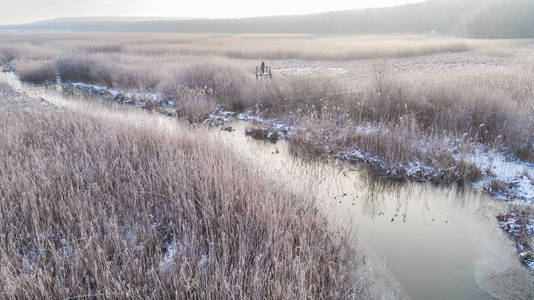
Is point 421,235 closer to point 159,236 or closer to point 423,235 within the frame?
point 423,235

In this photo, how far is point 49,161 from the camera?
195 inches

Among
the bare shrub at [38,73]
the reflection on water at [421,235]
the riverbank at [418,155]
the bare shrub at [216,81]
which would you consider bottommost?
the reflection on water at [421,235]

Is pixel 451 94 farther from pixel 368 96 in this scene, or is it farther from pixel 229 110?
pixel 229 110

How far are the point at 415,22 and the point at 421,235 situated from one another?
3322 inches

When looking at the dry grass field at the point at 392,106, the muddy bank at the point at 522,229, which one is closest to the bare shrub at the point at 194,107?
the dry grass field at the point at 392,106

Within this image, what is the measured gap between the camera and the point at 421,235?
4727 mm

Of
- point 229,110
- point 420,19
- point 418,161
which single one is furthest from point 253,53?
point 420,19

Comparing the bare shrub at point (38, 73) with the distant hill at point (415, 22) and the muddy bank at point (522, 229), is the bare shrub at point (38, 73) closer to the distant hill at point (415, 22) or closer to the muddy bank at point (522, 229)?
the muddy bank at point (522, 229)

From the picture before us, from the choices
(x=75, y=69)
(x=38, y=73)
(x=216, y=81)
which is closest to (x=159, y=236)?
(x=216, y=81)

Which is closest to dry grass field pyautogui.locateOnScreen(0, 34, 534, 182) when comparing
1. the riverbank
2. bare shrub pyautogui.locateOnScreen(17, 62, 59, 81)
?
the riverbank

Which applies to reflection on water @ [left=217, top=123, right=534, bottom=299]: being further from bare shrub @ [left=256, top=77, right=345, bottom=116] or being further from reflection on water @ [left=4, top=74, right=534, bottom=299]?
bare shrub @ [left=256, top=77, right=345, bottom=116]

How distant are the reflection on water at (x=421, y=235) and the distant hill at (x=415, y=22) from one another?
46.1 m

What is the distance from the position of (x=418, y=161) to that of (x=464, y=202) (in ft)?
4.37

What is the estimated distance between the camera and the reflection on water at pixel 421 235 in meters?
3.68
